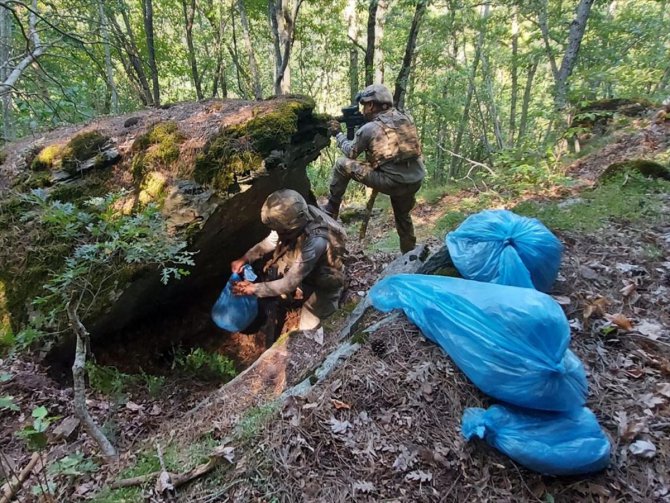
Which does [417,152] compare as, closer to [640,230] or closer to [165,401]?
[640,230]

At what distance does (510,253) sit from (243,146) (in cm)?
305

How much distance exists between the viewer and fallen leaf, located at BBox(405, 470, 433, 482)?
2373 millimetres

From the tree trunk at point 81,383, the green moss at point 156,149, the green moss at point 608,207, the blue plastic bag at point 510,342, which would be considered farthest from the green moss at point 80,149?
the green moss at point 608,207

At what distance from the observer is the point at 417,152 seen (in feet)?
16.7

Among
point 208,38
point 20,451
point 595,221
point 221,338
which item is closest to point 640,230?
point 595,221

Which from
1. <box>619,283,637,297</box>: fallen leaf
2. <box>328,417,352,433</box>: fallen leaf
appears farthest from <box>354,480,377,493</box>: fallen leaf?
<box>619,283,637,297</box>: fallen leaf

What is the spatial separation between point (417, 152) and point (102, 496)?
4555 millimetres

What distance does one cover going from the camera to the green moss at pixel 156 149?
180 inches

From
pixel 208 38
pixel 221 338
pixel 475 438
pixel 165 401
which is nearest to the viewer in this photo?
pixel 475 438

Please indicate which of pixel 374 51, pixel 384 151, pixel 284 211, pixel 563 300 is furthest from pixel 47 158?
pixel 374 51

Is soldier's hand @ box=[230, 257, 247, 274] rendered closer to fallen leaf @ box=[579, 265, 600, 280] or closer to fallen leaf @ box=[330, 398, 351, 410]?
fallen leaf @ box=[330, 398, 351, 410]

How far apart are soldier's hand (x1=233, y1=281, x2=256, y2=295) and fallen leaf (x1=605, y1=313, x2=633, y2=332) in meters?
3.39

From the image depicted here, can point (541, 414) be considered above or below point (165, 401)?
above

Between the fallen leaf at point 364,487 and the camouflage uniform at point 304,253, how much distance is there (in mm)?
2299
